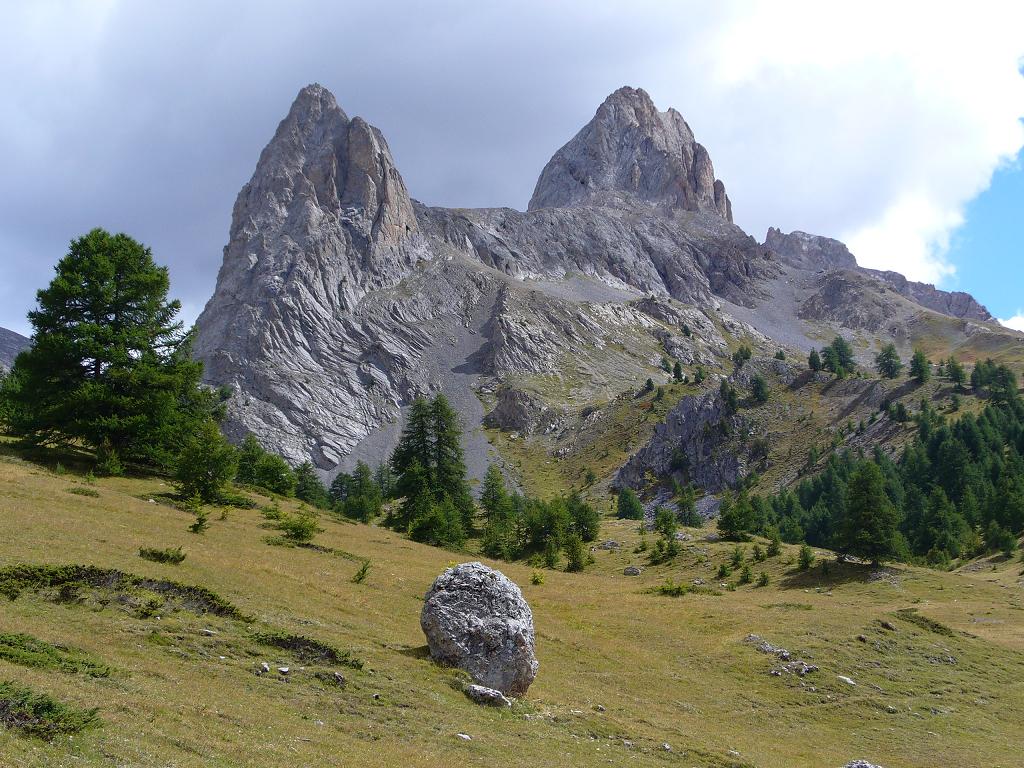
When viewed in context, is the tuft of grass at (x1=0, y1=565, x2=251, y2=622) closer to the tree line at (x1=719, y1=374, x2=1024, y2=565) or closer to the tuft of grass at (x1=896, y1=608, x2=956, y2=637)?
the tuft of grass at (x1=896, y1=608, x2=956, y2=637)

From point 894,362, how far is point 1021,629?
15260 centimetres

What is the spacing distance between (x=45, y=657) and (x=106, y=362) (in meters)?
31.9

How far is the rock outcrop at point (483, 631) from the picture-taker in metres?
20.9

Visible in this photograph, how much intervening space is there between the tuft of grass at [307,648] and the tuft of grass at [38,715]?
768cm

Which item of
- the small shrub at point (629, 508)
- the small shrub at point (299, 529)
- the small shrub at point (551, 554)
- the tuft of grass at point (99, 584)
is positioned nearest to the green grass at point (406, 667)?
the tuft of grass at point (99, 584)

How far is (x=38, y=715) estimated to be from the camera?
34.0 ft

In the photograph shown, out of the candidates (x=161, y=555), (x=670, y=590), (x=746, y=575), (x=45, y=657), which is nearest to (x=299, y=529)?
(x=161, y=555)

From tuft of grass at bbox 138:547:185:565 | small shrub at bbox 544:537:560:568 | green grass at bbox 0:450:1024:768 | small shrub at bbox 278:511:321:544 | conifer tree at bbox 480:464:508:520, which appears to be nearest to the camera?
green grass at bbox 0:450:1024:768

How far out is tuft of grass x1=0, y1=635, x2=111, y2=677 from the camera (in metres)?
12.9

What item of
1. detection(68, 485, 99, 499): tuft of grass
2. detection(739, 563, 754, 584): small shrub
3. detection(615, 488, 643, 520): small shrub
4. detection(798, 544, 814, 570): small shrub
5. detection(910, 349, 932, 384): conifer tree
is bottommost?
detection(68, 485, 99, 499): tuft of grass

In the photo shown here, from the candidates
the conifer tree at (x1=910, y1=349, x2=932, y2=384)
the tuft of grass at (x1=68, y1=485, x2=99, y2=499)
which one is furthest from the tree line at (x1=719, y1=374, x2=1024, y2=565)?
the tuft of grass at (x1=68, y1=485, x2=99, y2=499)

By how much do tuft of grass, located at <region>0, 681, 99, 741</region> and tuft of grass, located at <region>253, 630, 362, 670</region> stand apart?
25.2 feet

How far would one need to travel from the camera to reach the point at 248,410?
198 m

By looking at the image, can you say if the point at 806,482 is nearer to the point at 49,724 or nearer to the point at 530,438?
the point at 530,438
